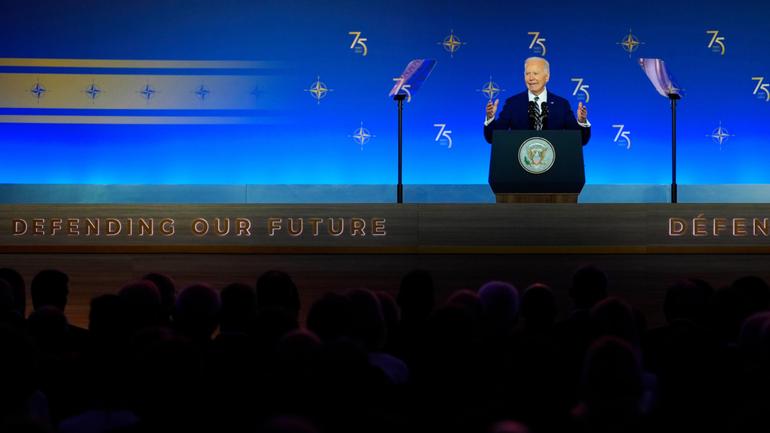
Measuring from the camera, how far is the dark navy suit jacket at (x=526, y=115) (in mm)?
7227

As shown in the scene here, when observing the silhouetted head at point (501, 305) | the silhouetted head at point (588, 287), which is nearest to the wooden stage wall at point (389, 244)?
the silhouetted head at point (588, 287)

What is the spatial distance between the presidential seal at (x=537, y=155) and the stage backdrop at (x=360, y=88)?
2693mm

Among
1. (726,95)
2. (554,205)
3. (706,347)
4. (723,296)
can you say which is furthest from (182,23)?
(706,347)

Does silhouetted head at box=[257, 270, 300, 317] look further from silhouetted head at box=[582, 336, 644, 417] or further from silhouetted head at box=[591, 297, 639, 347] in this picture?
silhouetted head at box=[582, 336, 644, 417]

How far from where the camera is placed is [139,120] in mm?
8906

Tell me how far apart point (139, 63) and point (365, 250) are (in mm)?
4097

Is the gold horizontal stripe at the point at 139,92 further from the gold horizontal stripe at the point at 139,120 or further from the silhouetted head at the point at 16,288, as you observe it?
the silhouetted head at the point at 16,288

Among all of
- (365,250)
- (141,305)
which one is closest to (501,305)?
(141,305)

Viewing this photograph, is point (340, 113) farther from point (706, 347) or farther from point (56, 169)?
point (706, 347)

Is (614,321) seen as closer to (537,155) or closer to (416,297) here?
(416,297)

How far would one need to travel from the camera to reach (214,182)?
29.0 ft

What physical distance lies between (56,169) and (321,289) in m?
4.05

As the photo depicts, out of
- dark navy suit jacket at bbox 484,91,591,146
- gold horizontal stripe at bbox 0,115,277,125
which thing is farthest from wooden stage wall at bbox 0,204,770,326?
gold horizontal stripe at bbox 0,115,277,125

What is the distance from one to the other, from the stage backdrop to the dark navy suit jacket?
4.84ft
